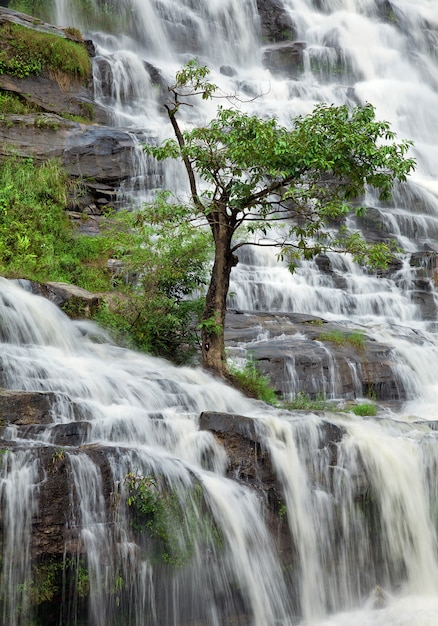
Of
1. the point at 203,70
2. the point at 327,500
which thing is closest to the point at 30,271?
the point at 203,70

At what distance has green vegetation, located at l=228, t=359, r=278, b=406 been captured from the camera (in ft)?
34.1

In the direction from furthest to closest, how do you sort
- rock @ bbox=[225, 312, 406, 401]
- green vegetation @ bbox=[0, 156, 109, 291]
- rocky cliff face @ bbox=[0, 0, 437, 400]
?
green vegetation @ bbox=[0, 156, 109, 291]
rocky cliff face @ bbox=[0, 0, 437, 400]
rock @ bbox=[225, 312, 406, 401]

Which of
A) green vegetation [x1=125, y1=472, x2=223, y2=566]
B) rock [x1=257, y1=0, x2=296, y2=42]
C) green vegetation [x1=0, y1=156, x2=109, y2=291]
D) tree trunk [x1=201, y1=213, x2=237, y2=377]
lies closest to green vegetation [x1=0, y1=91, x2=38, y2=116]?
green vegetation [x1=0, y1=156, x2=109, y2=291]

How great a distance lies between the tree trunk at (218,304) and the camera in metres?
10.3

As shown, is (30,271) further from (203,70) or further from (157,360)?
(203,70)

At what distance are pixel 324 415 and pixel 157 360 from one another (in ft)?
10.6

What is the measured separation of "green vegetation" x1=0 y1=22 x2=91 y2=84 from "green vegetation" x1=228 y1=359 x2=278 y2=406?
42.9ft

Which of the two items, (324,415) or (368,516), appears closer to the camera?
(368,516)

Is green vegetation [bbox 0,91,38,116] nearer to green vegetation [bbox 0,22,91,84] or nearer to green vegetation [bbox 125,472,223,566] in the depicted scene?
green vegetation [bbox 0,22,91,84]

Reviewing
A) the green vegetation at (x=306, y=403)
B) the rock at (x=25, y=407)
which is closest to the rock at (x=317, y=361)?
the green vegetation at (x=306, y=403)

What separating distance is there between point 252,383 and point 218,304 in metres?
1.37

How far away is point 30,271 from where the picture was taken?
1260 centimetres

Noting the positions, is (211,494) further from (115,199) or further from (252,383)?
(115,199)

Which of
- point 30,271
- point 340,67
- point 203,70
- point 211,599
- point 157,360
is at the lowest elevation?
point 211,599
